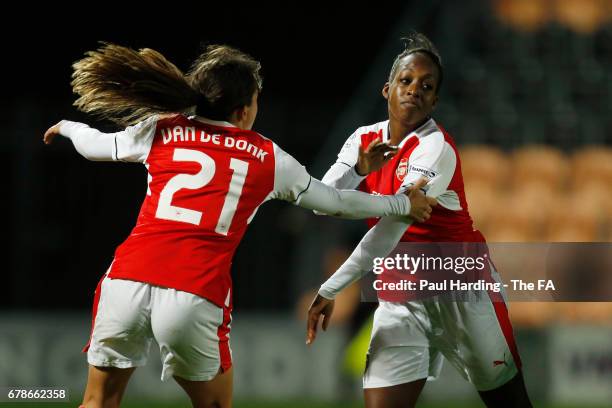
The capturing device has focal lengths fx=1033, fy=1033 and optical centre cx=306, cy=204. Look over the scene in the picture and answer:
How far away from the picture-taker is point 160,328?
3443mm

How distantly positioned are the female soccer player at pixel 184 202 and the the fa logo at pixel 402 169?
11.2 inches

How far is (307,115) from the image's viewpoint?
10.2 m

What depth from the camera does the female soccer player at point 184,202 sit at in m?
3.47

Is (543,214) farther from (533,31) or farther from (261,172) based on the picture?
(261,172)

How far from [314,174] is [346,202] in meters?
5.56

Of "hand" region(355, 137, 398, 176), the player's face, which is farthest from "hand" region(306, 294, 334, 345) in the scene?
the player's face

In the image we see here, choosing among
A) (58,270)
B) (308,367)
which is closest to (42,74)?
(58,270)

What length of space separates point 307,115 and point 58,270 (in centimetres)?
303

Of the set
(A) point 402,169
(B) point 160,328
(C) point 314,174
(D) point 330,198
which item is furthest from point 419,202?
(C) point 314,174

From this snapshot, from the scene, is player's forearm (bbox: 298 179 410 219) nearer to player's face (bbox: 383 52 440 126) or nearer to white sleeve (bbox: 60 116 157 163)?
player's face (bbox: 383 52 440 126)

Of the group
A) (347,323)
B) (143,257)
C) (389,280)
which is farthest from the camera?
(347,323)

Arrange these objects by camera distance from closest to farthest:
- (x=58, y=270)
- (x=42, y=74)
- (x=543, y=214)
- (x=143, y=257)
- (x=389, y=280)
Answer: (x=143, y=257), (x=389, y=280), (x=543, y=214), (x=58, y=270), (x=42, y=74)

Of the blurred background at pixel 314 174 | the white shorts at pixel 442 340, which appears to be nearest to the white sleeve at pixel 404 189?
the white shorts at pixel 442 340

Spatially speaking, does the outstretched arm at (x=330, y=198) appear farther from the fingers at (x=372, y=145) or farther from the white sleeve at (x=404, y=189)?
the fingers at (x=372, y=145)
